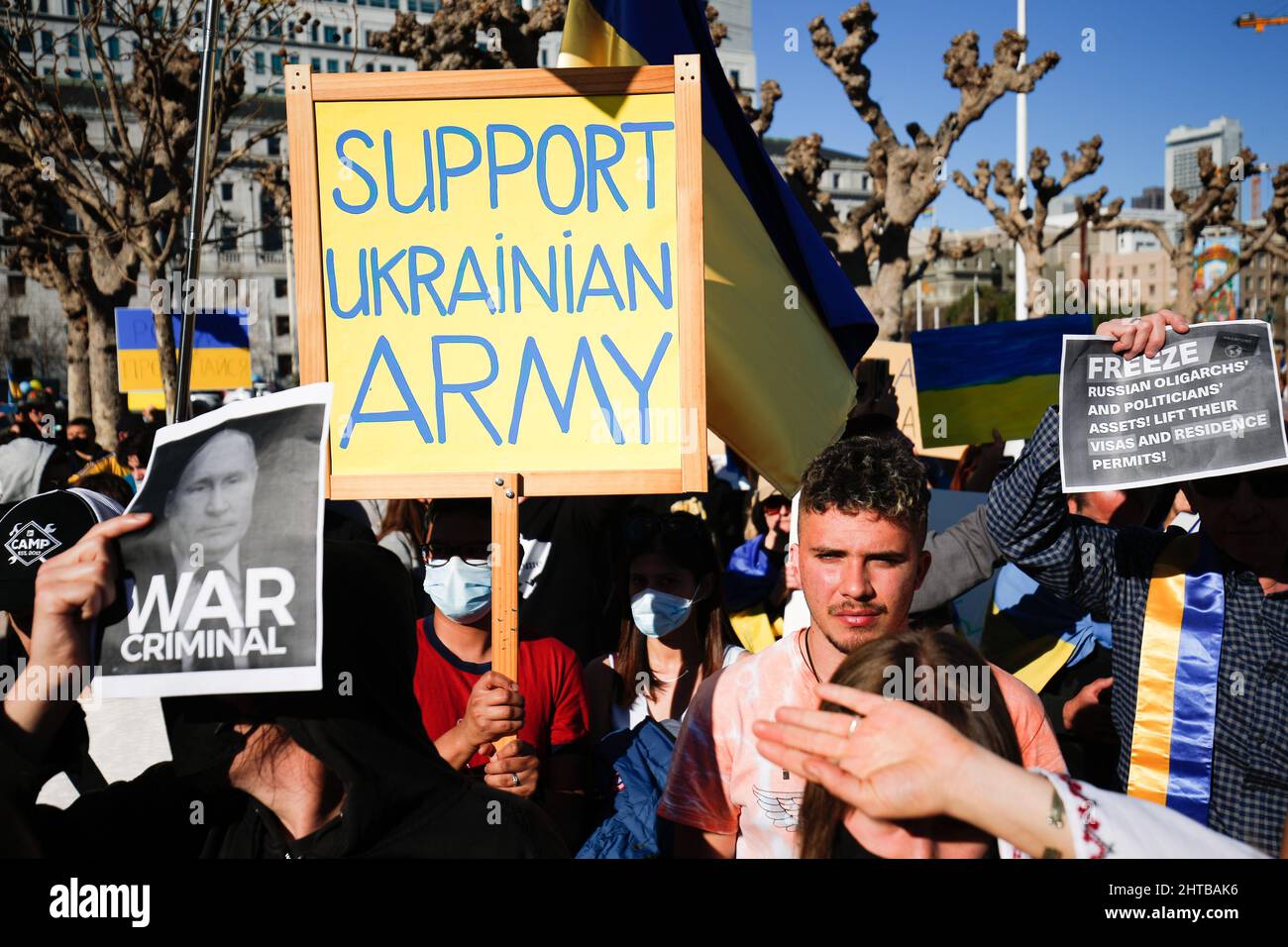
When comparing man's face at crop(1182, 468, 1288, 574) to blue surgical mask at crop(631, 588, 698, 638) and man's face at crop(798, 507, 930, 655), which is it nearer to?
man's face at crop(798, 507, 930, 655)

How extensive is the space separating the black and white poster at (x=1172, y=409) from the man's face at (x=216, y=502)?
170cm

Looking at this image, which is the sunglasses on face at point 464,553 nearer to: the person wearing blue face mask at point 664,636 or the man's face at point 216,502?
the person wearing blue face mask at point 664,636

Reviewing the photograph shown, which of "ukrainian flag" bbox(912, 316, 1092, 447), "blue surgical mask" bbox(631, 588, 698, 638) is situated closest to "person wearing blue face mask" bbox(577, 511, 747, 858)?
"blue surgical mask" bbox(631, 588, 698, 638)

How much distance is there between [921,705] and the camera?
175 cm

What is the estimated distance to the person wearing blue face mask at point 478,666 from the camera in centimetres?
304

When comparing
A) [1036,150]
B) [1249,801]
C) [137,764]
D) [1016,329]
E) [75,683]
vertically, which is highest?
[1036,150]

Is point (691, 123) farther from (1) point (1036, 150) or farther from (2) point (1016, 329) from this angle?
(1) point (1036, 150)

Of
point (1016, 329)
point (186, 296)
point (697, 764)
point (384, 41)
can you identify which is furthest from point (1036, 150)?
point (697, 764)

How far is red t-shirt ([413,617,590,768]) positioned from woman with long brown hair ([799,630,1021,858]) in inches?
51.7

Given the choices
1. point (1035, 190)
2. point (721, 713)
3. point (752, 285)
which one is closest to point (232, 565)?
point (721, 713)

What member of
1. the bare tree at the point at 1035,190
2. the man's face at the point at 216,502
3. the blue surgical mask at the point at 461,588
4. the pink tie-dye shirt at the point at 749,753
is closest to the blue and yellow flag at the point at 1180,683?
the pink tie-dye shirt at the point at 749,753

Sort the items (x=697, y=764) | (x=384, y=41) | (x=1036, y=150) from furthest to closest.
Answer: (x=1036, y=150)
(x=384, y=41)
(x=697, y=764)
